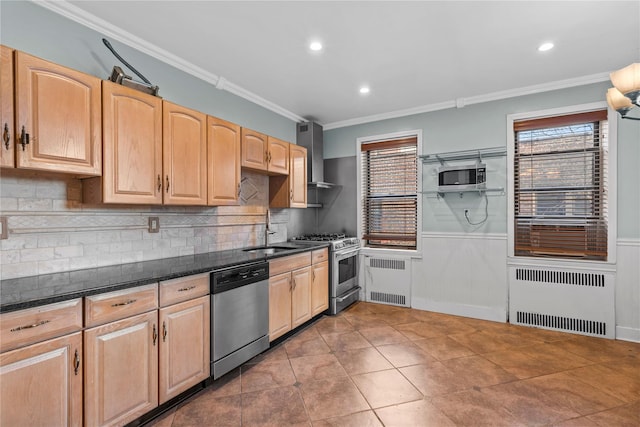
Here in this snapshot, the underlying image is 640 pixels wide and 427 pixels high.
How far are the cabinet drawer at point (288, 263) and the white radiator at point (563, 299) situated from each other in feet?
8.07

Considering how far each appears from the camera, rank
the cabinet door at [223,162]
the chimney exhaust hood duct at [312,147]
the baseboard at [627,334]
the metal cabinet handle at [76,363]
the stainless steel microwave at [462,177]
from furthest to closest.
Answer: the chimney exhaust hood duct at [312,147] < the stainless steel microwave at [462,177] < the baseboard at [627,334] < the cabinet door at [223,162] < the metal cabinet handle at [76,363]

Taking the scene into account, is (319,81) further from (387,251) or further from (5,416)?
(5,416)

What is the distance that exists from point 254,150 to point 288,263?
49.1 inches

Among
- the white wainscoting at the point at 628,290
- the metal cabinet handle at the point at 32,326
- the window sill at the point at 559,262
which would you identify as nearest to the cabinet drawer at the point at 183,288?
the metal cabinet handle at the point at 32,326

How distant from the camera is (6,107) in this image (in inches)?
61.5

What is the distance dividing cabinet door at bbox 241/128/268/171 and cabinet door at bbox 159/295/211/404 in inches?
58.5

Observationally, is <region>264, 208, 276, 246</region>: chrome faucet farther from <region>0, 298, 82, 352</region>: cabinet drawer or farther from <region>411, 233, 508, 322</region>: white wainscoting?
<region>0, 298, 82, 352</region>: cabinet drawer

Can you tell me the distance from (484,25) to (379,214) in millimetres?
2694

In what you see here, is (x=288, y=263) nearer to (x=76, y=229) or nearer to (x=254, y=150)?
(x=254, y=150)

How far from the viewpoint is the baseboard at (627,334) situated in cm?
309

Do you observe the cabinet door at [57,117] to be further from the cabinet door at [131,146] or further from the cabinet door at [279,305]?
the cabinet door at [279,305]

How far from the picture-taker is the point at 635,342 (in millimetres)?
3074

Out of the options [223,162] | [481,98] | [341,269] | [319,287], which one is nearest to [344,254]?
[341,269]

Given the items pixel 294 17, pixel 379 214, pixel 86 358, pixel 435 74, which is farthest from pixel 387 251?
pixel 86 358
